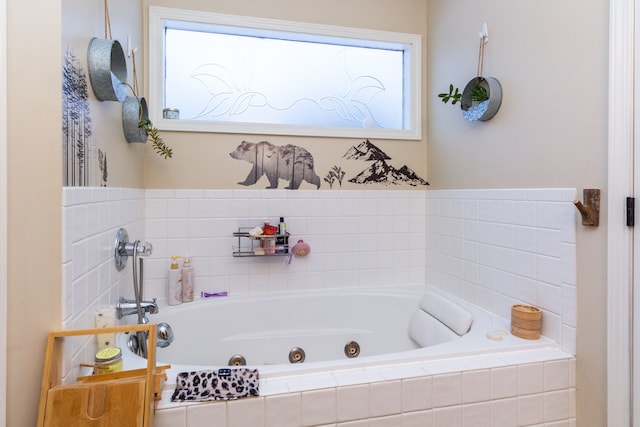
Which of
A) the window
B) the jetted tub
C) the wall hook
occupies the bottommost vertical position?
the jetted tub

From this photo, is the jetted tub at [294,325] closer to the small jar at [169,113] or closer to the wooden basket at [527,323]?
the wooden basket at [527,323]

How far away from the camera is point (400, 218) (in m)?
2.30

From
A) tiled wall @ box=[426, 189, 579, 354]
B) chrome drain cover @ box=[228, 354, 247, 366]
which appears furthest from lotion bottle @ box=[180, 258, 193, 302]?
tiled wall @ box=[426, 189, 579, 354]

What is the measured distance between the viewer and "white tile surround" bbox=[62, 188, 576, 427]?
105 cm

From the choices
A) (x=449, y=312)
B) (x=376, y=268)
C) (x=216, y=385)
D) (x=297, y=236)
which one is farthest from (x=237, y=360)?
(x=449, y=312)

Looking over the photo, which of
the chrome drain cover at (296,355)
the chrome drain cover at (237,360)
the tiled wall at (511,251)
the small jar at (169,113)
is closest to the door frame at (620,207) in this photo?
the tiled wall at (511,251)

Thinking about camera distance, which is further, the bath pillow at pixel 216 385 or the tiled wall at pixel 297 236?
the tiled wall at pixel 297 236

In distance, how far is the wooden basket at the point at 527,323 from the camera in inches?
53.5

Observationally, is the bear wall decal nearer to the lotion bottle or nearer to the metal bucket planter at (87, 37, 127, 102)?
the lotion bottle

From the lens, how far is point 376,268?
2.27 m

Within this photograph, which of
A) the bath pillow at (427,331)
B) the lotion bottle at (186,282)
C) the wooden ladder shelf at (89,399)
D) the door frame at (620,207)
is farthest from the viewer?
the lotion bottle at (186,282)

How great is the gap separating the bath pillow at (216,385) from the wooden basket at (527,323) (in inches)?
42.1

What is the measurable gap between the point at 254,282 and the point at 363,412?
3.86ft

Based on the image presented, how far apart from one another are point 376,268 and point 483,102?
118 centimetres
